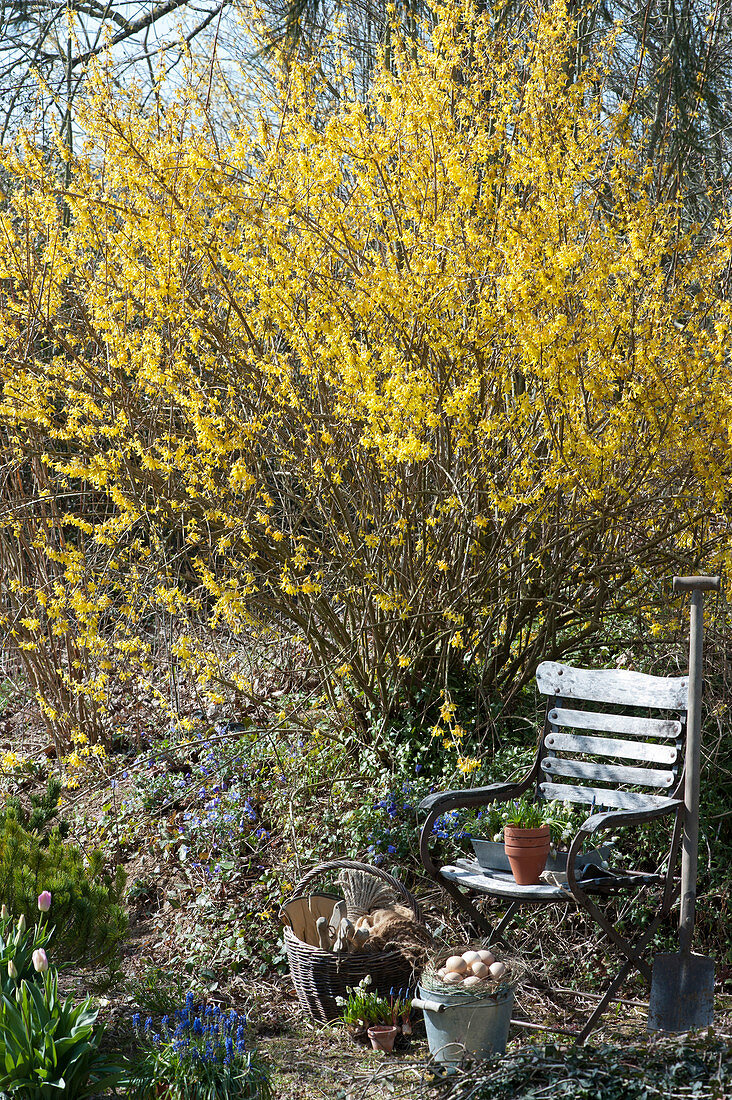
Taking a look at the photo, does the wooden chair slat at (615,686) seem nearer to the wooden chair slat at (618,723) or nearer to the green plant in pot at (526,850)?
the wooden chair slat at (618,723)

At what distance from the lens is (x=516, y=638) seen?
4.72 m

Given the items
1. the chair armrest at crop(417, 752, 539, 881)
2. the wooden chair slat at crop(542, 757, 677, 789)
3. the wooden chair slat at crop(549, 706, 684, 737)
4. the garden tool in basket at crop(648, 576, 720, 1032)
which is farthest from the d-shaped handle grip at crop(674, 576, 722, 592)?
the chair armrest at crop(417, 752, 539, 881)

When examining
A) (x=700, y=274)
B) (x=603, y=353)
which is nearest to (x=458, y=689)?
(x=603, y=353)

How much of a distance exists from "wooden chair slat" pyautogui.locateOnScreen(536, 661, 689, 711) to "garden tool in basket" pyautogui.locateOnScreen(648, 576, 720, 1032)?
0.26ft

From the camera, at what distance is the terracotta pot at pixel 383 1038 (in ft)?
10.4

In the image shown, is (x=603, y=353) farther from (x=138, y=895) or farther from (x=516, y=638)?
(x=138, y=895)

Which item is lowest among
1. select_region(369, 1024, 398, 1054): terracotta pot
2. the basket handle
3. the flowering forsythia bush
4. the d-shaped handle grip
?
select_region(369, 1024, 398, 1054): terracotta pot

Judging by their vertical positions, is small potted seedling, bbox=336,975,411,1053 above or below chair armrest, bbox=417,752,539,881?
below

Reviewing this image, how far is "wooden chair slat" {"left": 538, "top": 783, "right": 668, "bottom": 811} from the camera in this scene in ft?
10.8

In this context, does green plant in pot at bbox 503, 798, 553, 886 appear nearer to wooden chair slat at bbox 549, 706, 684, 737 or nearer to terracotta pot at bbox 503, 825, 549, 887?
terracotta pot at bbox 503, 825, 549, 887

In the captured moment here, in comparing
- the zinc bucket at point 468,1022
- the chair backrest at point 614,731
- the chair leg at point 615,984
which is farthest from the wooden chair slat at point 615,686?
the zinc bucket at point 468,1022

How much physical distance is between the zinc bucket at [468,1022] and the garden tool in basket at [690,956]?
48cm

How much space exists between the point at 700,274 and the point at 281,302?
1.71 m

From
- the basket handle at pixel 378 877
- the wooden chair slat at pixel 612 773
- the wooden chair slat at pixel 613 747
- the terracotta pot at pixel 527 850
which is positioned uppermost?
the wooden chair slat at pixel 613 747
